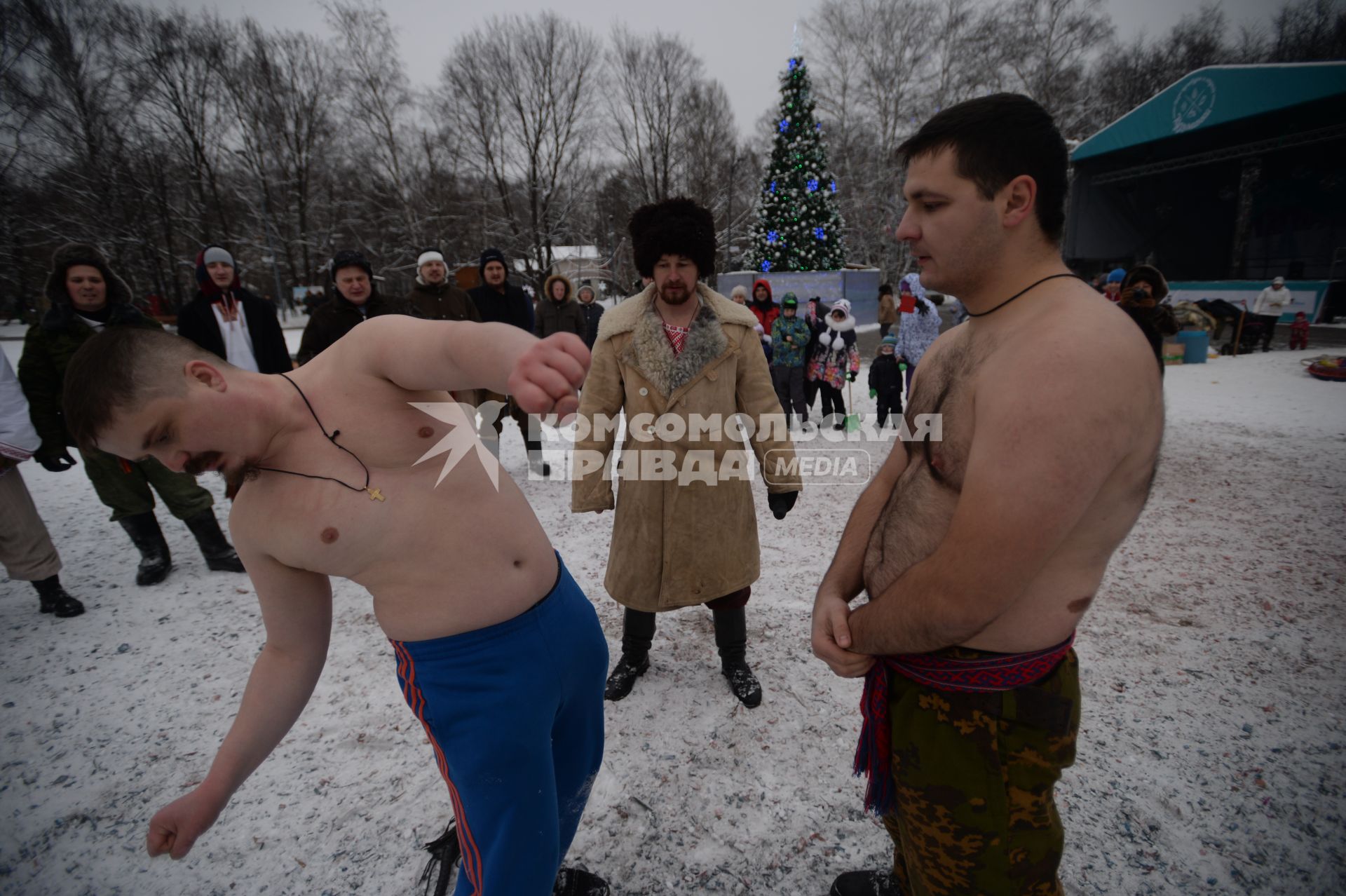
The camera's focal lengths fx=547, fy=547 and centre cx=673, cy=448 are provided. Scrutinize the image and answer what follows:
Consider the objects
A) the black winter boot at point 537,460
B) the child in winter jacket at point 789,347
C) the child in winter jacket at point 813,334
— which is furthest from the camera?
the child in winter jacket at point 813,334

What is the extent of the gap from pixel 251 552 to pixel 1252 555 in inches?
216

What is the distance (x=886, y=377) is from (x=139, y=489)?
7219mm

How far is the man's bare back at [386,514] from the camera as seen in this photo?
1.13 m

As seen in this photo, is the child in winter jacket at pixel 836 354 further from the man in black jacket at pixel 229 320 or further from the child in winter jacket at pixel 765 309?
the man in black jacket at pixel 229 320

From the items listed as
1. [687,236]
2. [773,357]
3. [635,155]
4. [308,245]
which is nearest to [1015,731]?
[687,236]

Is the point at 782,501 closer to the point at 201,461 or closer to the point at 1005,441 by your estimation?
the point at 1005,441

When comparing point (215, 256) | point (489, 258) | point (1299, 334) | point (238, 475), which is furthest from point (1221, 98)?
point (238, 475)

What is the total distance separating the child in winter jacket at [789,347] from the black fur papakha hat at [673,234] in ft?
14.4

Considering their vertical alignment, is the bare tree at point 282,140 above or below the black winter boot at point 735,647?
above

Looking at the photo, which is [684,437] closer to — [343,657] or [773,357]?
[343,657]

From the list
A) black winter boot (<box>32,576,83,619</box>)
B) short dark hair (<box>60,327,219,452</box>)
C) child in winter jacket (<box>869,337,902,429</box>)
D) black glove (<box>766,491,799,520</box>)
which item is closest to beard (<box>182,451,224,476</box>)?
short dark hair (<box>60,327,219,452</box>)

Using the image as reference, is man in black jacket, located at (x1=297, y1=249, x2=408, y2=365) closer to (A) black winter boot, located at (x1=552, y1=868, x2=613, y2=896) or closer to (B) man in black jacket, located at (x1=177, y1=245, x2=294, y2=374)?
(B) man in black jacket, located at (x1=177, y1=245, x2=294, y2=374)

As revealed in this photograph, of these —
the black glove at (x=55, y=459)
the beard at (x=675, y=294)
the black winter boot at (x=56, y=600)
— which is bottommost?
the black winter boot at (x=56, y=600)

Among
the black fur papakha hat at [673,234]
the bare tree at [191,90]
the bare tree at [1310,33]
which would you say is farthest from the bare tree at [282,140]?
the bare tree at [1310,33]
